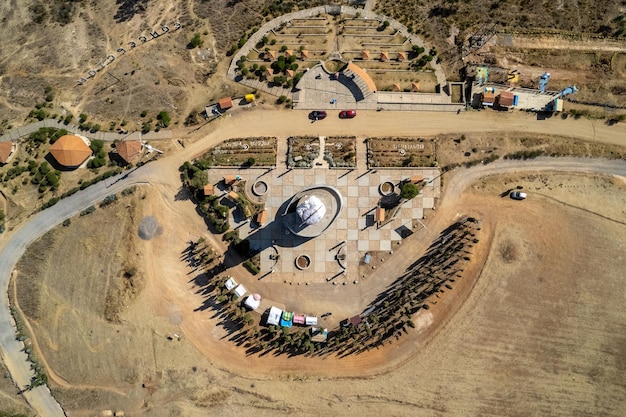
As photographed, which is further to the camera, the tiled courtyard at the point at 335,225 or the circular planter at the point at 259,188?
the circular planter at the point at 259,188

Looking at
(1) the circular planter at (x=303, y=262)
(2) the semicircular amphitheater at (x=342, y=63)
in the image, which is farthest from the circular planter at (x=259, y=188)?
(2) the semicircular amphitheater at (x=342, y=63)

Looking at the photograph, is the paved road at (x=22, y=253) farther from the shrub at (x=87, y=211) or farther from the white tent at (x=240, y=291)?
the white tent at (x=240, y=291)

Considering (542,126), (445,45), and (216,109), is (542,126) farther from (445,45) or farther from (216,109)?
(216,109)

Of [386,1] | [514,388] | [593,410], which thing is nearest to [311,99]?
[386,1]

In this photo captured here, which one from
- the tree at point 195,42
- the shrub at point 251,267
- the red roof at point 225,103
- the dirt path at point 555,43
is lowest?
the shrub at point 251,267

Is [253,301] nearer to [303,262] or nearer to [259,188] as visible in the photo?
[303,262]

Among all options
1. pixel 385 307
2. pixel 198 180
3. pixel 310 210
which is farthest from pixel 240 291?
pixel 385 307

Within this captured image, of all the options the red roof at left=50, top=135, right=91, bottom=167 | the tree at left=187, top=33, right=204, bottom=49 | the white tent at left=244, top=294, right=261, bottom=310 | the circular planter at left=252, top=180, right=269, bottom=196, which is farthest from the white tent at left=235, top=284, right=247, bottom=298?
the tree at left=187, top=33, right=204, bottom=49
